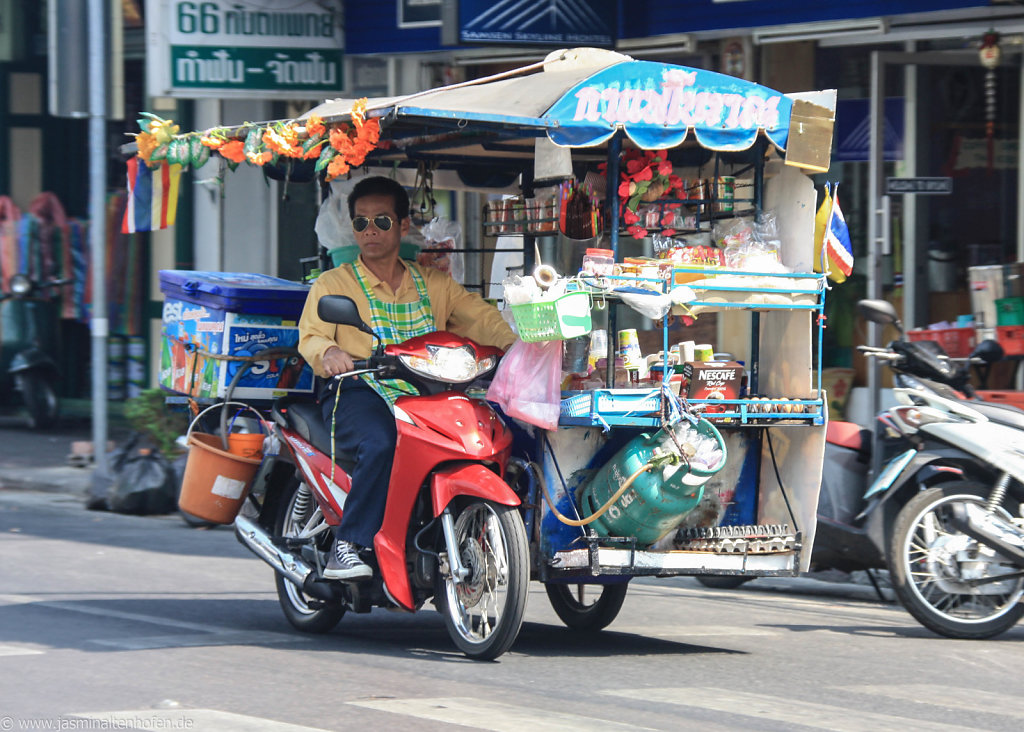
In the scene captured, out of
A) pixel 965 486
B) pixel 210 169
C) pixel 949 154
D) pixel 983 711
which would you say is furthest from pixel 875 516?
pixel 210 169

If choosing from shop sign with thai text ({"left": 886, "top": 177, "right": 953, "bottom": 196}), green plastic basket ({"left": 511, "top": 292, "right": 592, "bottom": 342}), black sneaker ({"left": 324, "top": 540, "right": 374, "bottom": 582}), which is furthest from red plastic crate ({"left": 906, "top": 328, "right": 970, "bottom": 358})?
black sneaker ({"left": 324, "top": 540, "right": 374, "bottom": 582})

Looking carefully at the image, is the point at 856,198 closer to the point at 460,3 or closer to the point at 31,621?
the point at 460,3

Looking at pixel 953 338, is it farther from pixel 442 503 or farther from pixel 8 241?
pixel 8 241

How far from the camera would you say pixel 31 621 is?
284 inches

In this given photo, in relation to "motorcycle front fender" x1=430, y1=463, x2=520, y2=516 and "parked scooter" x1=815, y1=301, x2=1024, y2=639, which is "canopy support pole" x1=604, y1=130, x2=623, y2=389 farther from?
"parked scooter" x1=815, y1=301, x2=1024, y2=639

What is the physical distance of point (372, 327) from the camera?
22.1 ft

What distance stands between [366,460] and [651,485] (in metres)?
1.19

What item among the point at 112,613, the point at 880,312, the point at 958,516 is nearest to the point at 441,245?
the point at 880,312

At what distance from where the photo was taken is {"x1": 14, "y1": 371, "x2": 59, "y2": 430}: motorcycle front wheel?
15.5 meters

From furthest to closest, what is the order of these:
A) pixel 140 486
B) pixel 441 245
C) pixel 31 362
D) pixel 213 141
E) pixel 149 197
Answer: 1. pixel 31 362
2. pixel 140 486
3. pixel 441 245
4. pixel 149 197
5. pixel 213 141

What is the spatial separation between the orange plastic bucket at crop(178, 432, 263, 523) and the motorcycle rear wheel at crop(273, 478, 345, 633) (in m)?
0.22

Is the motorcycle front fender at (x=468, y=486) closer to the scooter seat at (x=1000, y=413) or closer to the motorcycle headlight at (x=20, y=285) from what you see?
the scooter seat at (x=1000, y=413)

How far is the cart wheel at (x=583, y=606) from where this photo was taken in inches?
284

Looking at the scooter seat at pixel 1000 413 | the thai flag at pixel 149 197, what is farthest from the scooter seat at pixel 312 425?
the scooter seat at pixel 1000 413
